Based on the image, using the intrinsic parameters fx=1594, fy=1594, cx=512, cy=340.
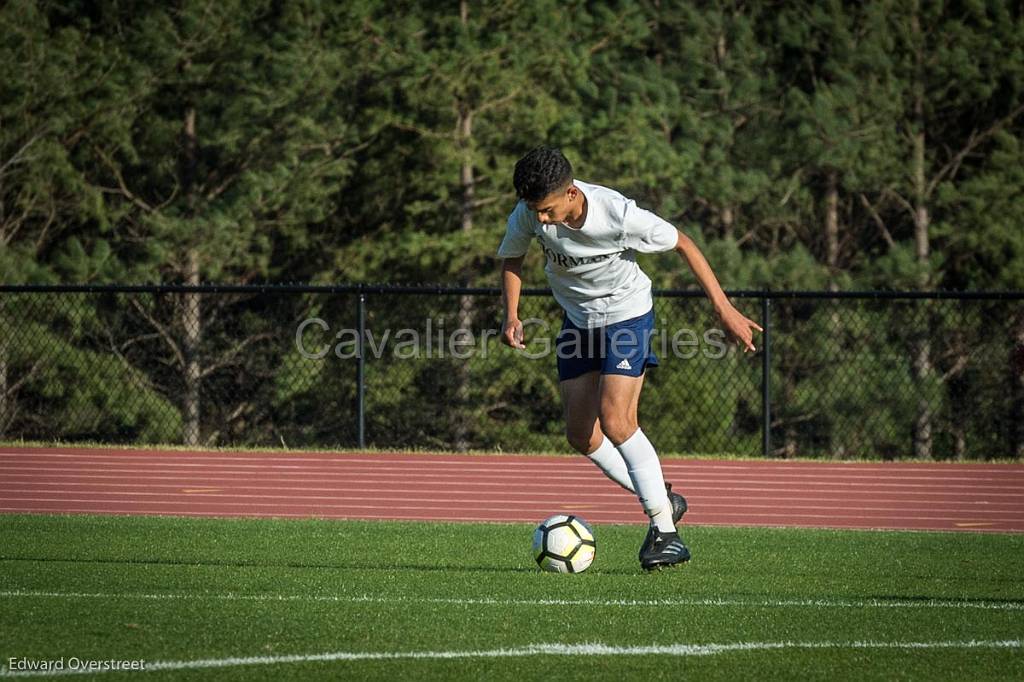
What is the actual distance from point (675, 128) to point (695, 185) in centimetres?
157

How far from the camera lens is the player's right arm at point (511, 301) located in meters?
8.34

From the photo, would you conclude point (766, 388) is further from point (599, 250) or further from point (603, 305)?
point (599, 250)

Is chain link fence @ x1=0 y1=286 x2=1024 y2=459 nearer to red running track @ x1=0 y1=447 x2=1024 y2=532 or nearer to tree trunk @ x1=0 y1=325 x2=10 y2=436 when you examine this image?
tree trunk @ x1=0 y1=325 x2=10 y2=436

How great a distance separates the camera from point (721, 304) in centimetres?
778

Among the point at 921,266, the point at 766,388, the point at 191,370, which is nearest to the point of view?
the point at 766,388

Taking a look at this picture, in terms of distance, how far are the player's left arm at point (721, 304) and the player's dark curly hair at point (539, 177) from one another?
707 mm

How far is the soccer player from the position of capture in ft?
25.9

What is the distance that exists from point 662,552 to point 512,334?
1373 mm

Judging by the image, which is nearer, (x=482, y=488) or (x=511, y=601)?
(x=511, y=601)

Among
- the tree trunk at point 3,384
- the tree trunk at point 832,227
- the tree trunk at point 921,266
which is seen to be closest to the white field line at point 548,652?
the tree trunk at point 3,384

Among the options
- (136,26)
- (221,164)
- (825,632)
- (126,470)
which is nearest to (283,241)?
(221,164)

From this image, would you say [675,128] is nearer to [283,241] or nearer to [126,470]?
[283,241]

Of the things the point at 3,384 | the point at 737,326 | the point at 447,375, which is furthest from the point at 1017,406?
the point at 737,326

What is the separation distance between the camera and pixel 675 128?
3238cm
